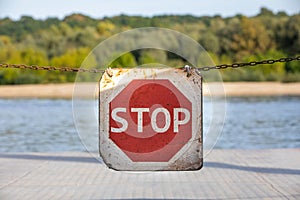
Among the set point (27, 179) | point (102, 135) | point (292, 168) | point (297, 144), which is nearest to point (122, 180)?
point (27, 179)

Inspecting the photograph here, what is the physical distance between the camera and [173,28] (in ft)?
206

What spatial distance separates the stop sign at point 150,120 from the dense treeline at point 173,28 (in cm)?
5031

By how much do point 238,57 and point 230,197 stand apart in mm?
52678

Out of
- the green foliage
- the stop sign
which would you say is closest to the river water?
the green foliage

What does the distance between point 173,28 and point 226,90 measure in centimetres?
981

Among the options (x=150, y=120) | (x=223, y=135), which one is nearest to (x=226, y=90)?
(x=223, y=135)

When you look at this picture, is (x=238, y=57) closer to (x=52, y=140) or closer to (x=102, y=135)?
(x=52, y=140)

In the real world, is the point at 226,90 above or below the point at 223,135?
above

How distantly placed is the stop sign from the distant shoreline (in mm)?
49382

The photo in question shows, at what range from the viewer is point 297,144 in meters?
14.4

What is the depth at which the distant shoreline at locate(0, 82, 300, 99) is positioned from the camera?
54250 millimetres

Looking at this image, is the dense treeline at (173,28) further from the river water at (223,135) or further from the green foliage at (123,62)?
the river water at (223,135)

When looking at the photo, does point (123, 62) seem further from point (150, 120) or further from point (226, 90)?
point (226, 90)

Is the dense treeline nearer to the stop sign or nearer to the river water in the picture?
the river water
